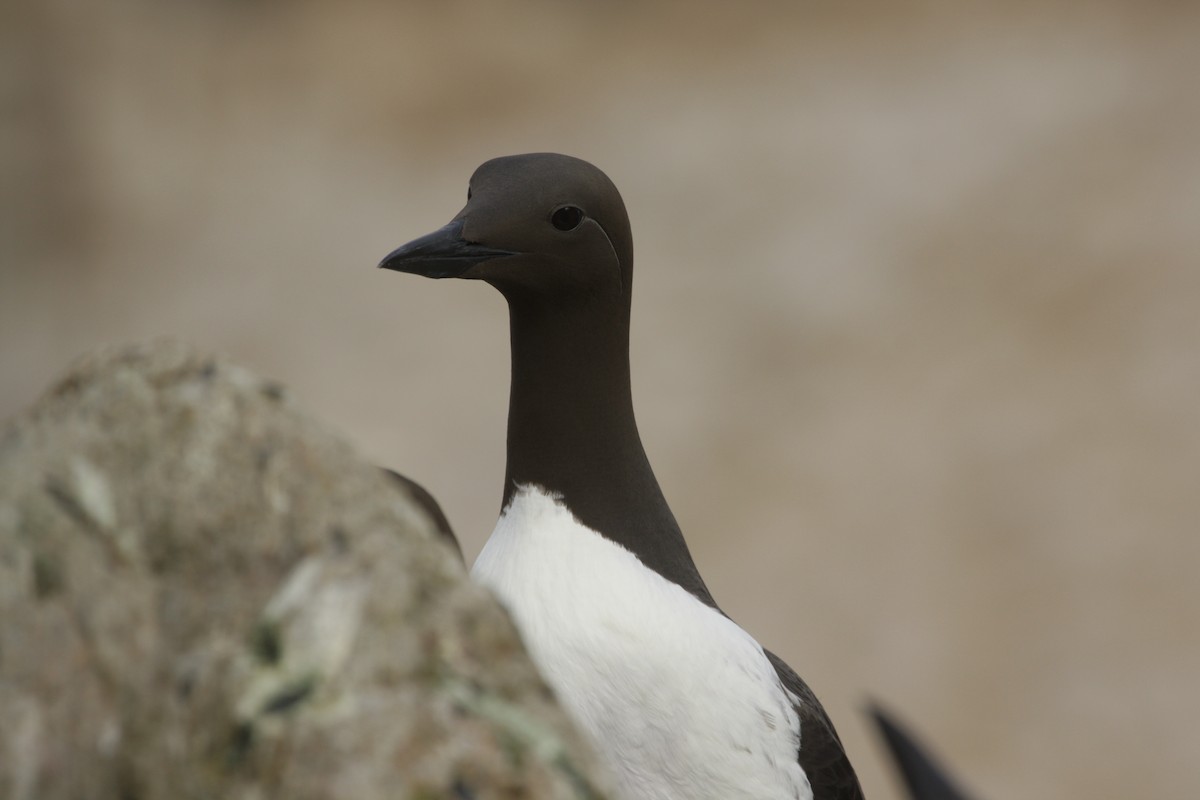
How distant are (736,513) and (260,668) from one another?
7607 millimetres

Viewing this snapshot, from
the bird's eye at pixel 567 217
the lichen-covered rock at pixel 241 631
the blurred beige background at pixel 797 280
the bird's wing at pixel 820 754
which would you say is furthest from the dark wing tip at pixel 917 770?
the blurred beige background at pixel 797 280

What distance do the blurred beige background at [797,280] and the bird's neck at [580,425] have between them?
6091 millimetres

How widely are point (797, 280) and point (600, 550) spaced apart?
742cm

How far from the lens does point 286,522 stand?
121 cm

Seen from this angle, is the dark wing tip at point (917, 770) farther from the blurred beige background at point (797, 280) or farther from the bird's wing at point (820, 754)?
the blurred beige background at point (797, 280)

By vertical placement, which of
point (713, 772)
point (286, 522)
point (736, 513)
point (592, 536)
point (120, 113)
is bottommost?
point (736, 513)

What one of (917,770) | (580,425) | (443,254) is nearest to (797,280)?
(580,425)

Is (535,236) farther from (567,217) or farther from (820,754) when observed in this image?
(820,754)

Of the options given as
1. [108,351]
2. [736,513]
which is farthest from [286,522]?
[736,513]

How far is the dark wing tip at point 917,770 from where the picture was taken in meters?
1.28

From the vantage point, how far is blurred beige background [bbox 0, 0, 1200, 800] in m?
8.31

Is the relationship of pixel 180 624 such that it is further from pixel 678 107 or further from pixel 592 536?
pixel 678 107

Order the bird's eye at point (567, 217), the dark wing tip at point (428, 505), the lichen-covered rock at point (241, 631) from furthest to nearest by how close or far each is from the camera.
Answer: the bird's eye at point (567, 217)
the dark wing tip at point (428, 505)
the lichen-covered rock at point (241, 631)

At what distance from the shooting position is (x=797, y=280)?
9391mm
